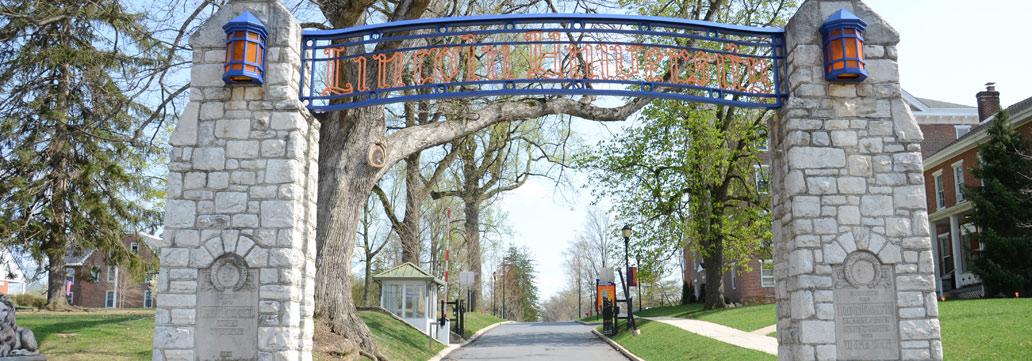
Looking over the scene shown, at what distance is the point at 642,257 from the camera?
26672 millimetres

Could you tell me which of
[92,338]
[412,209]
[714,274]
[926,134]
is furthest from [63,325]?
[926,134]

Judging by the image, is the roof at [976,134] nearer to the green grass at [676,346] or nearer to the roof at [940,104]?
the roof at [940,104]

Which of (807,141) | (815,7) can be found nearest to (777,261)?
(807,141)

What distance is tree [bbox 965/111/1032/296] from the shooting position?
73.3 feet

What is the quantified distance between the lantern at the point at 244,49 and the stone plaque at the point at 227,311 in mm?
1833

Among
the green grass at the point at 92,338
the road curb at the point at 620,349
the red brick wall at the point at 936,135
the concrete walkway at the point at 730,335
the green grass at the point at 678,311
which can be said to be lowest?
the road curb at the point at 620,349

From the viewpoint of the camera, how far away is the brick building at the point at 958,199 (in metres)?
26.4

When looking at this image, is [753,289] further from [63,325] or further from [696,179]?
[63,325]

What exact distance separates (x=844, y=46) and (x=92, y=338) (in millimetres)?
11233

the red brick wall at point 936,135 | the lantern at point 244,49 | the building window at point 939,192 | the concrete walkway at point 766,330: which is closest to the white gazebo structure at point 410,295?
the concrete walkway at point 766,330

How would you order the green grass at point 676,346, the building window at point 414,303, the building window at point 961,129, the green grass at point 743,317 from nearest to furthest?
the green grass at point 676,346
the green grass at point 743,317
the building window at point 414,303
the building window at point 961,129

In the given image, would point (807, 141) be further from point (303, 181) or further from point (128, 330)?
point (128, 330)

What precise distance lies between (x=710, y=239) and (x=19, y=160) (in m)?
18.9

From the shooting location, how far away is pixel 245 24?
8.30 m
